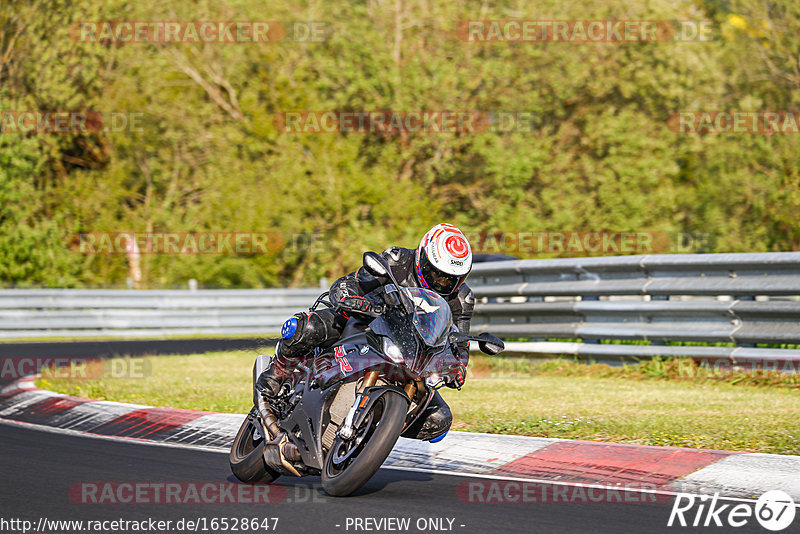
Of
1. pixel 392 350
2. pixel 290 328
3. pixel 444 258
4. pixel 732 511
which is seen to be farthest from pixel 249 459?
pixel 732 511

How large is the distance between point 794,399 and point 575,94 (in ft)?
72.9

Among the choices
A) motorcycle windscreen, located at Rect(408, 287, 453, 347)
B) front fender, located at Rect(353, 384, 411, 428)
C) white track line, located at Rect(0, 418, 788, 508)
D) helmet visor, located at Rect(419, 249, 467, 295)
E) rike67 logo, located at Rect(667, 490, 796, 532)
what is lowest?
white track line, located at Rect(0, 418, 788, 508)

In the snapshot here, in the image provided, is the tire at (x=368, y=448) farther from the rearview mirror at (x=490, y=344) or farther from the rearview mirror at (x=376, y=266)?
the rearview mirror at (x=490, y=344)

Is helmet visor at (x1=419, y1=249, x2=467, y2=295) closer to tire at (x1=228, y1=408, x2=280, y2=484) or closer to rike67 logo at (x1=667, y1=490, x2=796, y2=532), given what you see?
tire at (x1=228, y1=408, x2=280, y2=484)

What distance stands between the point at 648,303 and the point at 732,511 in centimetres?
619

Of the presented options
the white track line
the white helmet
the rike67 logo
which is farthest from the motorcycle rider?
the rike67 logo

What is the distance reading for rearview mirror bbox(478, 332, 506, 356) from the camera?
6.27 metres

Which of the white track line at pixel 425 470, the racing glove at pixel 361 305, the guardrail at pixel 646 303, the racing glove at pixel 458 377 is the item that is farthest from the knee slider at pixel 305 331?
the guardrail at pixel 646 303

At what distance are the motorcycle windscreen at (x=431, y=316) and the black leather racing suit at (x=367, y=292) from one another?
300 mm

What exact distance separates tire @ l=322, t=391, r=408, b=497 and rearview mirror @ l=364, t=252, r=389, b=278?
0.64m

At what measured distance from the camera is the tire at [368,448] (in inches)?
221

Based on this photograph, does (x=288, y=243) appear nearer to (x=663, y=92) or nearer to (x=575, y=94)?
(x=575, y=94)

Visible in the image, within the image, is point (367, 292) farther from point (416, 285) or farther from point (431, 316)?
point (431, 316)

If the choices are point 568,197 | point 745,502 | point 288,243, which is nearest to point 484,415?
point 745,502
